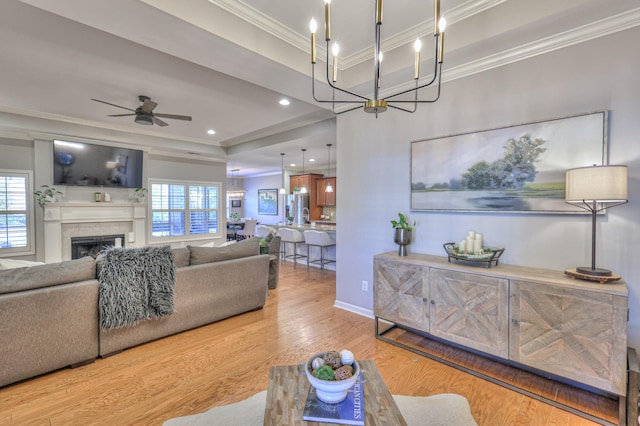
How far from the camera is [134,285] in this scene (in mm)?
2689

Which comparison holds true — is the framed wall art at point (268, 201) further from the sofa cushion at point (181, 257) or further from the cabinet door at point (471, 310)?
the cabinet door at point (471, 310)

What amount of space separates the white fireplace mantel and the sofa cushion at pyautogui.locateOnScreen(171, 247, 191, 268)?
12.0 ft

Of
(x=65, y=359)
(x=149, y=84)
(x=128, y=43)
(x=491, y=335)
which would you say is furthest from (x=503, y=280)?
(x=149, y=84)

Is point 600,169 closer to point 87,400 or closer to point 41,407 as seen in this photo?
point 87,400

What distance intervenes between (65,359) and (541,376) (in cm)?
383

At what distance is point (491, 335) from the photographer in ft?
7.40

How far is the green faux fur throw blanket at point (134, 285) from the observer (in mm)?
2561

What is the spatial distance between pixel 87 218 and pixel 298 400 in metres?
5.96

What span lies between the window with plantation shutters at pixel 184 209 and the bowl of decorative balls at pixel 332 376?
20.8 feet

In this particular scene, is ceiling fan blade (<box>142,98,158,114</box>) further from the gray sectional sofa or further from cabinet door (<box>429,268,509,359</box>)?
cabinet door (<box>429,268,509,359</box>)

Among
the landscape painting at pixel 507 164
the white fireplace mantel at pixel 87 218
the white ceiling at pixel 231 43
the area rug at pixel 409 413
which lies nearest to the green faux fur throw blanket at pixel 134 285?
the area rug at pixel 409 413

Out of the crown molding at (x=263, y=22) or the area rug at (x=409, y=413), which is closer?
the area rug at (x=409, y=413)

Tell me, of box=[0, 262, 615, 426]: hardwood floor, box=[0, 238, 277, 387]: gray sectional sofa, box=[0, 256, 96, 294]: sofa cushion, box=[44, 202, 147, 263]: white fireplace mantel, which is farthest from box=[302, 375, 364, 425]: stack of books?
box=[44, 202, 147, 263]: white fireplace mantel

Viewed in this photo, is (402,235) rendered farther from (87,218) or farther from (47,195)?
(47,195)
